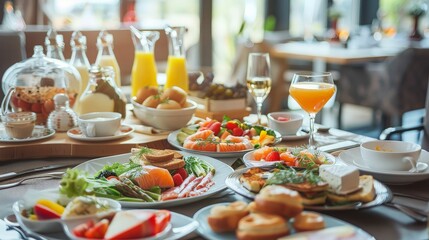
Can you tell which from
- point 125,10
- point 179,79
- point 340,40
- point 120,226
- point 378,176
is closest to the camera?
point 120,226

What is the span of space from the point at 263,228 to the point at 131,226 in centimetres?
23

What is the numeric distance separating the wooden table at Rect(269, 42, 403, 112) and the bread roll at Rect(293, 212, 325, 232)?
141 inches

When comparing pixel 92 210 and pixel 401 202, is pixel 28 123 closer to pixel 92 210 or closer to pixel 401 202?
pixel 92 210

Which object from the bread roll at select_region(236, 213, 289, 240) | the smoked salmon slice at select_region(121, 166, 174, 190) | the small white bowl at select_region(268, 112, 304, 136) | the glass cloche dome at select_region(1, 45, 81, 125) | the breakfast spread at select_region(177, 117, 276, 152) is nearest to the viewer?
the bread roll at select_region(236, 213, 289, 240)

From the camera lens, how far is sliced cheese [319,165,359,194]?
116 cm

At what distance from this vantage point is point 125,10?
6.05 m

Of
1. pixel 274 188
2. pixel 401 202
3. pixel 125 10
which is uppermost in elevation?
pixel 125 10

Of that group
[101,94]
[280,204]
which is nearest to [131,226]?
[280,204]

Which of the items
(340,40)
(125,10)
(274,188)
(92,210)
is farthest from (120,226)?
(125,10)

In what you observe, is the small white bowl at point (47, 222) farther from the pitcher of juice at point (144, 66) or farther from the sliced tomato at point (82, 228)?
the pitcher of juice at point (144, 66)

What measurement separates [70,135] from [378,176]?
0.97m

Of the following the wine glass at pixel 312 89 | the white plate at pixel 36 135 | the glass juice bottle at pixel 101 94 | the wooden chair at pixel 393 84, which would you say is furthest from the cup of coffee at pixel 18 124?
the wooden chair at pixel 393 84

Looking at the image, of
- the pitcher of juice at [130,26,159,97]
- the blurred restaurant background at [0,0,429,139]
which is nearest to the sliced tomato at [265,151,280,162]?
the pitcher of juice at [130,26,159,97]

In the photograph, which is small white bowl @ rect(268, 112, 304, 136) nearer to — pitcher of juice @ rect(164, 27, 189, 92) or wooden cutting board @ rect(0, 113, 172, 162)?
wooden cutting board @ rect(0, 113, 172, 162)
